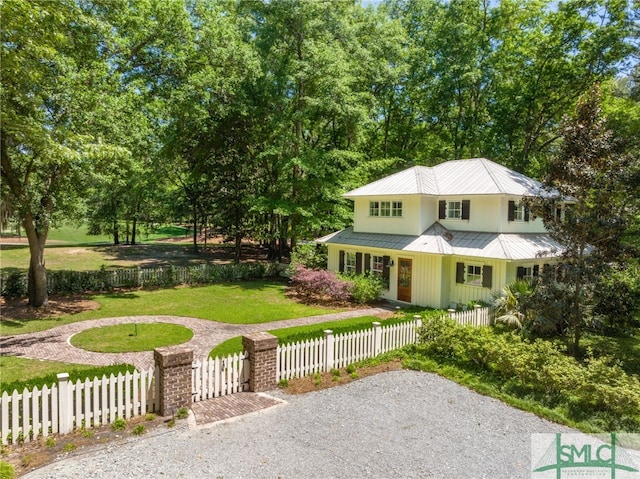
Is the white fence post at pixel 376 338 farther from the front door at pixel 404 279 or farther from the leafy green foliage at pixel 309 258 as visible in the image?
the leafy green foliage at pixel 309 258

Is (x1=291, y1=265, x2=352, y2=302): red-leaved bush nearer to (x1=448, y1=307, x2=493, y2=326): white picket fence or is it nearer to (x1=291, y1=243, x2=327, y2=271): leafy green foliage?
(x1=291, y1=243, x2=327, y2=271): leafy green foliage

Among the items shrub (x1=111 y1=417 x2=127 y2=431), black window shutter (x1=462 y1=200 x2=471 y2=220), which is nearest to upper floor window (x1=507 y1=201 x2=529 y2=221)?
black window shutter (x1=462 y1=200 x2=471 y2=220)

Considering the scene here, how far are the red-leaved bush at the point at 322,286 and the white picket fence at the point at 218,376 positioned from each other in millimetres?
11092

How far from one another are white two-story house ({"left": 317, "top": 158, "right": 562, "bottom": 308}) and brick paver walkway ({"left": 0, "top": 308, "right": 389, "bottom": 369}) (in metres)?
3.08

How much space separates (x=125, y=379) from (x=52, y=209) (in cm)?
1266

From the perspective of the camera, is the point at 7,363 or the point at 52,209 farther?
the point at 52,209

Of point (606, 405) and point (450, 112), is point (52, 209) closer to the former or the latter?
point (606, 405)

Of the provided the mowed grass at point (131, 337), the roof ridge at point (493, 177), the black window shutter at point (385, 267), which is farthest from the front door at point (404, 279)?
the mowed grass at point (131, 337)

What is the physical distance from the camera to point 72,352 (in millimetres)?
11844

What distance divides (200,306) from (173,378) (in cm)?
1103

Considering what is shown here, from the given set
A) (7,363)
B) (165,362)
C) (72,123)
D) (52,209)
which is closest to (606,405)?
(165,362)

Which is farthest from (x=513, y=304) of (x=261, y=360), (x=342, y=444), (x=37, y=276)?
(x=37, y=276)

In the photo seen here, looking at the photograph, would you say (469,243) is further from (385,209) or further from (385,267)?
(385,209)

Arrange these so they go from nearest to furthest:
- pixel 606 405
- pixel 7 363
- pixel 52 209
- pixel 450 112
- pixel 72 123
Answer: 1. pixel 606 405
2. pixel 7 363
3. pixel 72 123
4. pixel 52 209
5. pixel 450 112
